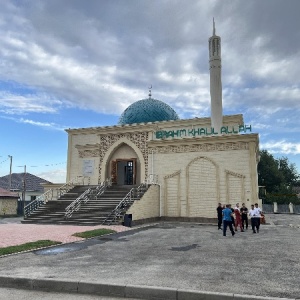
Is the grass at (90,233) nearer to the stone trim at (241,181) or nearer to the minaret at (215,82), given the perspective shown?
the stone trim at (241,181)

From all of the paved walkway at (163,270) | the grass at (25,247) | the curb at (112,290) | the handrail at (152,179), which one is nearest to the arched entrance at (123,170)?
the handrail at (152,179)

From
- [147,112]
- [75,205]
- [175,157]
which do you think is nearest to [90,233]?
[75,205]

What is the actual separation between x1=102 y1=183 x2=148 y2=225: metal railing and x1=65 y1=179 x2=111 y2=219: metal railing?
9.03 ft

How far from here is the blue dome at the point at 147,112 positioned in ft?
103

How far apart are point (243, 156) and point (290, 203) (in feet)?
81.4

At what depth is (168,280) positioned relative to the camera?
6309 mm

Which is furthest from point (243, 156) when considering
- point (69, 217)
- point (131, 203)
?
point (69, 217)

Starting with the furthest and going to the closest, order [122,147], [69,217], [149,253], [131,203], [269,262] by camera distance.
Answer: [122,147], [131,203], [69,217], [149,253], [269,262]

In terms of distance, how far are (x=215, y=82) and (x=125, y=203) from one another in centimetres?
1404

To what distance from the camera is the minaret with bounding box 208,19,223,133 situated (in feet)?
89.9

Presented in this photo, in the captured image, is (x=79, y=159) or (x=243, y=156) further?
(x=79, y=159)

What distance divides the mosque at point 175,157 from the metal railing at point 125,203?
0.46m

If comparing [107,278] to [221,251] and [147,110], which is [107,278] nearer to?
[221,251]

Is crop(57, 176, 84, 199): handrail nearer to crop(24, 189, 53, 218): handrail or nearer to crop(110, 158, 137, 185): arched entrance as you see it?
crop(24, 189, 53, 218): handrail
